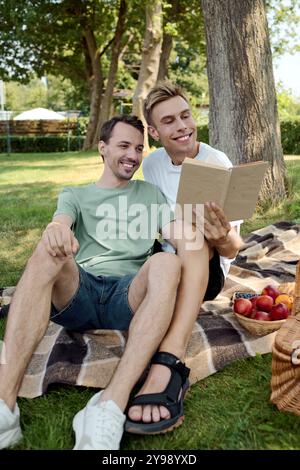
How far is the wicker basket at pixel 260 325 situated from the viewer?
10.4 ft

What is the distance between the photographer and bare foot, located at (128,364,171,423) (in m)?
2.27

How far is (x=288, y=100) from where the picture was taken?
2412 cm

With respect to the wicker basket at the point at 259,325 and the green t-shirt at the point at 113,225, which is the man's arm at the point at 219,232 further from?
the wicker basket at the point at 259,325

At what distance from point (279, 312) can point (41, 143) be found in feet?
84.8

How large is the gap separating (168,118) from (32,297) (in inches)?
56.8

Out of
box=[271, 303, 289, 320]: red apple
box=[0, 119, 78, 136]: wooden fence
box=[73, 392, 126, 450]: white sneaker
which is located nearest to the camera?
box=[73, 392, 126, 450]: white sneaker

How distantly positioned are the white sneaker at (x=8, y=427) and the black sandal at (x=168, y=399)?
0.46m

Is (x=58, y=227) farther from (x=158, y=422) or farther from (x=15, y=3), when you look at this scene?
(x=15, y=3)

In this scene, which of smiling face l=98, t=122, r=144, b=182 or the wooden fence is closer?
smiling face l=98, t=122, r=144, b=182

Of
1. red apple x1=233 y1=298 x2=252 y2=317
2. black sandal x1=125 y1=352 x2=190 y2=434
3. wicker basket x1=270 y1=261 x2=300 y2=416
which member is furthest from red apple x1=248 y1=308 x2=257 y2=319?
black sandal x1=125 y1=352 x2=190 y2=434

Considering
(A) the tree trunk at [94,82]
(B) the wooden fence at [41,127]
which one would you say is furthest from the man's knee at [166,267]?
(B) the wooden fence at [41,127]

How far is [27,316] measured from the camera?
7.93 feet

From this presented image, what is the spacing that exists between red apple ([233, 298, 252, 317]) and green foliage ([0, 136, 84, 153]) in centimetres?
2492

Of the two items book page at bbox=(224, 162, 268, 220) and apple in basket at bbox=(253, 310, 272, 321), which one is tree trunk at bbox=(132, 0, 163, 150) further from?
book page at bbox=(224, 162, 268, 220)
